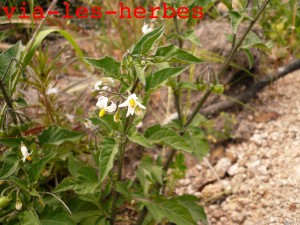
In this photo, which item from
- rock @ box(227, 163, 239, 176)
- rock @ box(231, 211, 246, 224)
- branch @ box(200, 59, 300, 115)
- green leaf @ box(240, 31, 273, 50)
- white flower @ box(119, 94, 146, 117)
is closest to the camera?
white flower @ box(119, 94, 146, 117)

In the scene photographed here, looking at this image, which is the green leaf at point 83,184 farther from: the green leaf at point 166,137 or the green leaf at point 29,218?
the green leaf at point 166,137

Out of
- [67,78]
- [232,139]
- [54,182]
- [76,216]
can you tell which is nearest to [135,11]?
[67,78]

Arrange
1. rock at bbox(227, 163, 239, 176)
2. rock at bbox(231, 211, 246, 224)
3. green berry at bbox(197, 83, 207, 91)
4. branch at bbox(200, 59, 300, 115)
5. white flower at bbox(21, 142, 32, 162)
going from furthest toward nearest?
branch at bbox(200, 59, 300, 115) → rock at bbox(227, 163, 239, 176) → rock at bbox(231, 211, 246, 224) → green berry at bbox(197, 83, 207, 91) → white flower at bbox(21, 142, 32, 162)

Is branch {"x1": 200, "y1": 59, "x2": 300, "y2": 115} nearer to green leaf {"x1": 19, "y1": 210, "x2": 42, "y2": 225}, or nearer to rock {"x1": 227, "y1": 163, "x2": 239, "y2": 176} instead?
rock {"x1": 227, "y1": 163, "x2": 239, "y2": 176}

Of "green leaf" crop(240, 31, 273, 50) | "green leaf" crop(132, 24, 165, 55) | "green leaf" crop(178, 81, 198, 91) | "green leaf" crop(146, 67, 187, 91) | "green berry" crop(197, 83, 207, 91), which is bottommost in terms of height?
"green berry" crop(197, 83, 207, 91)

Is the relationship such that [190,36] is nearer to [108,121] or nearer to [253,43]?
[253,43]

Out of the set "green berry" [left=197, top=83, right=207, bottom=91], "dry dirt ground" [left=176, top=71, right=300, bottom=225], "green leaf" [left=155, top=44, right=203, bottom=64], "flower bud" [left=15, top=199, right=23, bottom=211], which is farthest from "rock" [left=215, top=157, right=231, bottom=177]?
"flower bud" [left=15, top=199, right=23, bottom=211]

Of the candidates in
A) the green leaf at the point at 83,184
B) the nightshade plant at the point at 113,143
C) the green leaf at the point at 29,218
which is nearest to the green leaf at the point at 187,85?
the nightshade plant at the point at 113,143

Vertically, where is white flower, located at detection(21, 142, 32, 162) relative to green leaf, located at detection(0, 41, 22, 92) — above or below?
below
